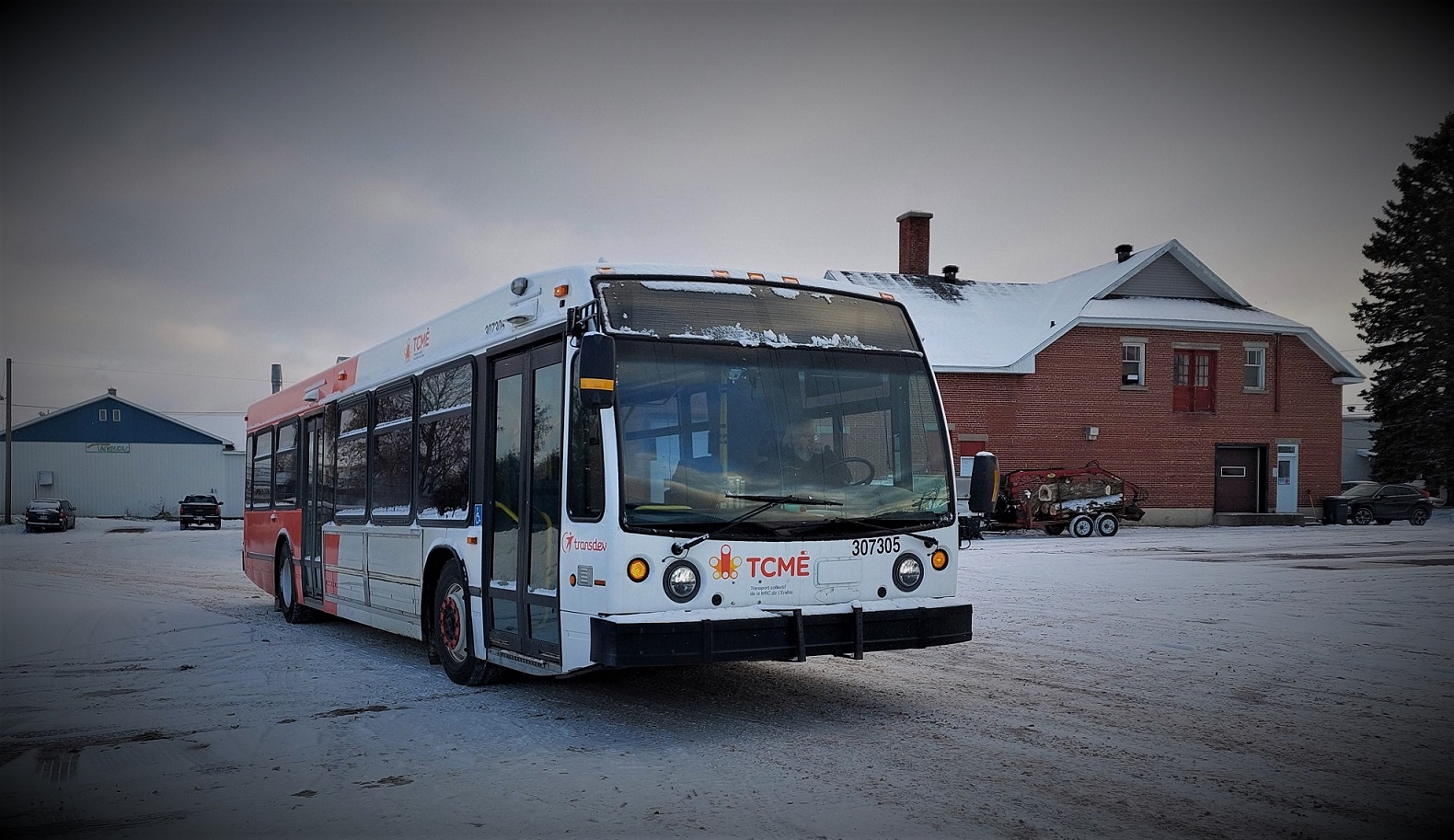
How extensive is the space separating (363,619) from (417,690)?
9.01 feet

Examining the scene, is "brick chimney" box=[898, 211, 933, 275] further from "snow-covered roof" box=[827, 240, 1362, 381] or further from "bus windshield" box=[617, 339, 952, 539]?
"bus windshield" box=[617, 339, 952, 539]

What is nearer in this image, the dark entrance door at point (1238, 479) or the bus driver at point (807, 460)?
the bus driver at point (807, 460)

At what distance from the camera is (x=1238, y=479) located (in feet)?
125

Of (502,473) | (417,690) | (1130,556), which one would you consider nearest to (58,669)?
(417,690)

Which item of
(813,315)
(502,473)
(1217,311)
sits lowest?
(502,473)

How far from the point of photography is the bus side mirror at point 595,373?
6.59 metres

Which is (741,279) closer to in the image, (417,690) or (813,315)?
(813,315)

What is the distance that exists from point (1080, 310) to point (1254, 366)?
6695mm

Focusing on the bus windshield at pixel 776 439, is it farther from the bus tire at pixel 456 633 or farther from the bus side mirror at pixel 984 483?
the bus tire at pixel 456 633

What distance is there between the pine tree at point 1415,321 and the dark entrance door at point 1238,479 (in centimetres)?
1384

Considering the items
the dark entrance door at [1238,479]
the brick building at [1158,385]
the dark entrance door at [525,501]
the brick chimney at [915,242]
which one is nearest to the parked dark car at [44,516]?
the brick building at [1158,385]

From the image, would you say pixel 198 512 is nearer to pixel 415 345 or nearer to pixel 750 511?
pixel 415 345

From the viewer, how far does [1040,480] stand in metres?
34.6

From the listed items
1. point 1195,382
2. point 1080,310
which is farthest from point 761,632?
point 1195,382
